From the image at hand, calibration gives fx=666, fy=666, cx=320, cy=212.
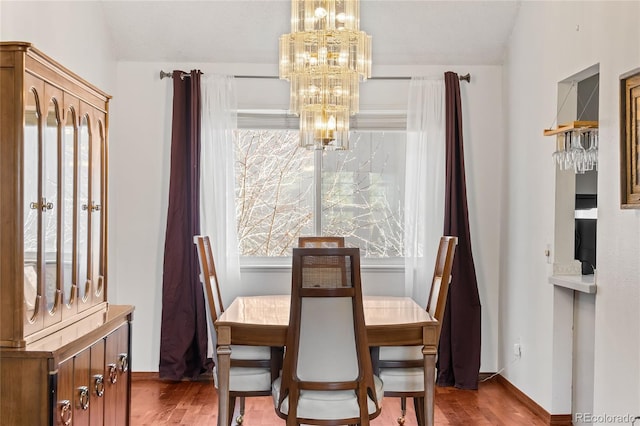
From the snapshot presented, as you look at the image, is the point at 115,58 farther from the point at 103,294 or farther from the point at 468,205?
the point at 468,205

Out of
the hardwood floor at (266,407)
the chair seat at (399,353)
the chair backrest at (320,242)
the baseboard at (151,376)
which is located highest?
the chair backrest at (320,242)

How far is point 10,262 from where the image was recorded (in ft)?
7.36

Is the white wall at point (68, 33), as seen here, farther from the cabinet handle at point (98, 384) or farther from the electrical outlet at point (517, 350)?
the electrical outlet at point (517, 350)

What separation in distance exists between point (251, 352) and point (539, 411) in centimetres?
198

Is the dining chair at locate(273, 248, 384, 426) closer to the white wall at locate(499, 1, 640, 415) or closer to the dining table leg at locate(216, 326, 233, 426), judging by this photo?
the dining table leg at locate(216, 326, 233, 426)

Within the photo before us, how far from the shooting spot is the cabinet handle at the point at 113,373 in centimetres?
292

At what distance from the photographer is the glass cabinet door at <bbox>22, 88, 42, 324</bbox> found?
7.52ft

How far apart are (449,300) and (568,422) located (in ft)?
4.29

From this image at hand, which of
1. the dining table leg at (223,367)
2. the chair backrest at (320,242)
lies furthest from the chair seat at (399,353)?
the chair backrest at (320,242)

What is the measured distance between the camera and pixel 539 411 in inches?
170

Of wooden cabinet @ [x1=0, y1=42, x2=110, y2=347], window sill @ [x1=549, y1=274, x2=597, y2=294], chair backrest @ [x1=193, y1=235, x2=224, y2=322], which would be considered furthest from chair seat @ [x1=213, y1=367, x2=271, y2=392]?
window sill @ [x1=549, y1=274, x2=597, y2=294]

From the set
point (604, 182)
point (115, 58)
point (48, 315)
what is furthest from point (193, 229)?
point (604, 182)

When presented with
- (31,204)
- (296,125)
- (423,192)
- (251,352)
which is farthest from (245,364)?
(296,125)

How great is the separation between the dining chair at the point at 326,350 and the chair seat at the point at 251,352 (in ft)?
2.10
